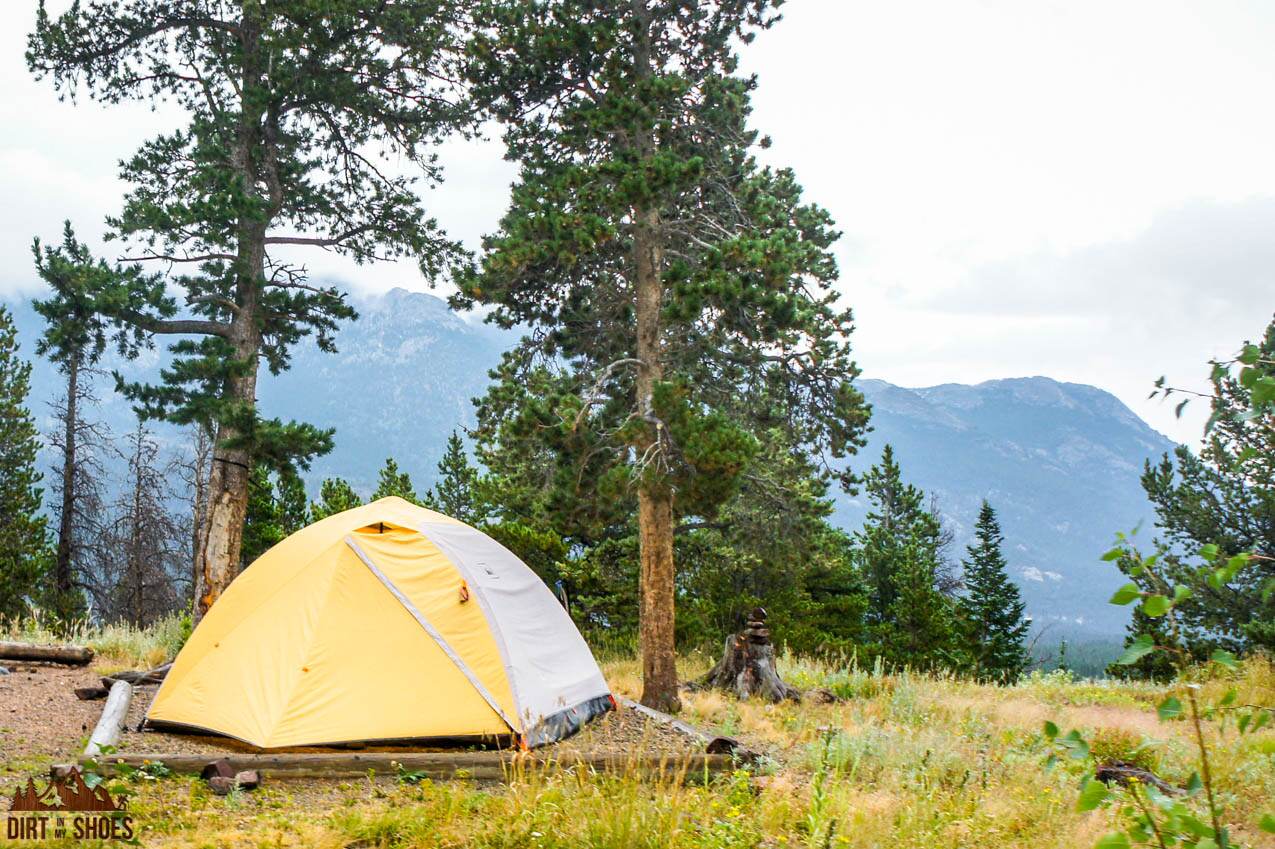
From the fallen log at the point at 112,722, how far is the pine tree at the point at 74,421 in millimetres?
7147

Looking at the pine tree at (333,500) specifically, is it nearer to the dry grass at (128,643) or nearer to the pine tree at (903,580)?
the dry grass at (128,643)

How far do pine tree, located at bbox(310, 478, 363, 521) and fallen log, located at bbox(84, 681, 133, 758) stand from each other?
46.2 ft

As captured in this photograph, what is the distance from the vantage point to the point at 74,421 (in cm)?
2494

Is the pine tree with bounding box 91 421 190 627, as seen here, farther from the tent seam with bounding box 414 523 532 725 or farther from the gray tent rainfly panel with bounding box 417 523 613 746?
the tent seam with bounding box 414 523 532 725

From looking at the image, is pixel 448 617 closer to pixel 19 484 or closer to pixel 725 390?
pixel 725 390

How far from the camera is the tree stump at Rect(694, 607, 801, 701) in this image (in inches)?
494

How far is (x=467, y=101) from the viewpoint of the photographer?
573 inches

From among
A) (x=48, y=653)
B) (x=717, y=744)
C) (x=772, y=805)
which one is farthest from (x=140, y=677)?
(x=772, y=805)

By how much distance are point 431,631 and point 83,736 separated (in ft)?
10.3

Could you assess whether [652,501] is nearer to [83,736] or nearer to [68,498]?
[83,736]

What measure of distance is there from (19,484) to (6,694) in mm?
15057

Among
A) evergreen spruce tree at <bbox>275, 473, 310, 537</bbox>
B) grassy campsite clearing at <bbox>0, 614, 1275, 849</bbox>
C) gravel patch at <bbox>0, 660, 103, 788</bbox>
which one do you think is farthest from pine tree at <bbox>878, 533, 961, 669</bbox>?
gravel patch at <bbox>0, 660, 103, 788</bbox>

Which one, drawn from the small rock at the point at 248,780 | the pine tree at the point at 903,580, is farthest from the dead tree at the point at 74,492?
the pine tree at the point at 903,580

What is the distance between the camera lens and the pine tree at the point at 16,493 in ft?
70.0
